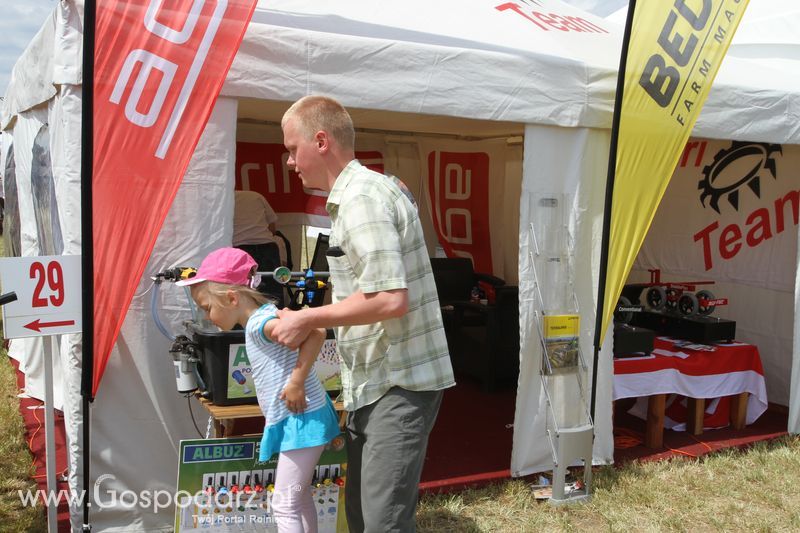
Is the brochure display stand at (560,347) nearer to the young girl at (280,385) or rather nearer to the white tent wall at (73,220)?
the young girl at (280,385)

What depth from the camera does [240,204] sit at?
493 centimetres

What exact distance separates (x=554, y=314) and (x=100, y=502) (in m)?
2.21

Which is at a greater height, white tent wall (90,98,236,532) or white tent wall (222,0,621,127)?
white tent wall (222,0,621,127)

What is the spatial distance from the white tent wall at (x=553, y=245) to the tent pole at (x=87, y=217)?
1960mm

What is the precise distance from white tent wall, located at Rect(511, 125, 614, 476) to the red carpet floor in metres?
0.30

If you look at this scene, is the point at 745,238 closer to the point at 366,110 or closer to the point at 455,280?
the point at 455,280

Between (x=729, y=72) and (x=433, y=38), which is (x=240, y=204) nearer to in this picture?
(x=433, y=38)

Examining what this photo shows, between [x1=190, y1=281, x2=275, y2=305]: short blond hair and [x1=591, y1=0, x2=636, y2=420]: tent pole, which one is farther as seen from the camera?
[x1=591, y1=0, x2=636, y2=420]: tent pole

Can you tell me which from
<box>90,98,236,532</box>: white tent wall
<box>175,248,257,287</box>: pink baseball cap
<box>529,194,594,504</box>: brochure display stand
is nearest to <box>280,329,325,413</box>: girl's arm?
<box>175,248,257,287</box>: pink baseball cap

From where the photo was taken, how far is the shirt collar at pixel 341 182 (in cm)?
182

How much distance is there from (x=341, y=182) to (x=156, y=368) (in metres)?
1.54

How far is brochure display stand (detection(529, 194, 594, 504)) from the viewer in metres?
3.51

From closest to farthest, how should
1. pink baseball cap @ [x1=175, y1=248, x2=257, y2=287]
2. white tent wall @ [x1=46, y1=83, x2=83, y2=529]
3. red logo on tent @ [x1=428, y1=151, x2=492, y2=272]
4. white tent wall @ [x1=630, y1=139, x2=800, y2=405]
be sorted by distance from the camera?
pink baseball cap @ [x1=175, y1=248, x2=257, y2=287] → white tent wall @ [x1=46, y1=83, x2=83, y2=529] → white tent wall @ [x1=630, y1=139, x2=800, y2=405] → red logo on tent @ [x1=428, y1=151, x2=492, y2=272]

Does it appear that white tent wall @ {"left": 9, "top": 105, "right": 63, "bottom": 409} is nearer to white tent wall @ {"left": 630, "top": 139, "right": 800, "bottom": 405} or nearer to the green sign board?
the green sign board
